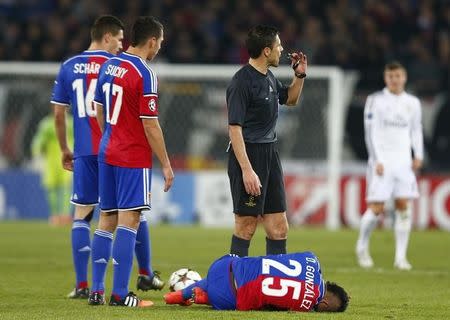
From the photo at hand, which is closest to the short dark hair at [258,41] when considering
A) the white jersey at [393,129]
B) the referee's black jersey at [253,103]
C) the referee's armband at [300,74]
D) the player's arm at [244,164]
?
the referee's black jersey at [253,103]

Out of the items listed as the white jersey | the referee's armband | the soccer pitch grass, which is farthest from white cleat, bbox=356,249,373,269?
the referee's armband

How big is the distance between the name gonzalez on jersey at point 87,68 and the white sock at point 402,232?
183 inches

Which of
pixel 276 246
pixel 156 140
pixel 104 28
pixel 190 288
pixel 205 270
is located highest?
pixel 104 28

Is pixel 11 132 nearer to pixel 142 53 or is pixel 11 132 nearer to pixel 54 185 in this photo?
pixel 54 185

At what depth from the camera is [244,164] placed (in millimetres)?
8586

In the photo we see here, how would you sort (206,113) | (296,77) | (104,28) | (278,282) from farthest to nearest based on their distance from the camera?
(206,113) → (104,28) → (296,77) → (278,282)

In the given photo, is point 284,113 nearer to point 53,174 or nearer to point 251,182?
point 53,174

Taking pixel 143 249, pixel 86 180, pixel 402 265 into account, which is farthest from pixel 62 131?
pixel 402 265

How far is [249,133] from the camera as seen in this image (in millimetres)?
8930

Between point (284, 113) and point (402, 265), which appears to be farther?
point (284, 113)

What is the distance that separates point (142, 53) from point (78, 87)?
1164 millimetres

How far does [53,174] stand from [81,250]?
10.1 m

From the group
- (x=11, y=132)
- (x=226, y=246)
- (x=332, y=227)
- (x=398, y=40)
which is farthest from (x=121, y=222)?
(x=398, y=40)

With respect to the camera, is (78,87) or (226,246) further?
(226,246)
